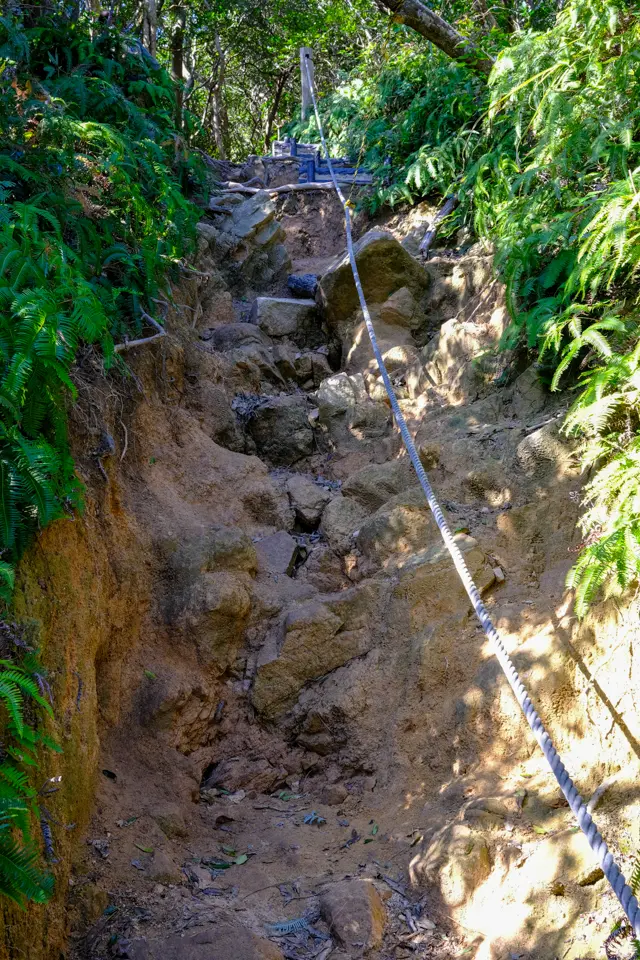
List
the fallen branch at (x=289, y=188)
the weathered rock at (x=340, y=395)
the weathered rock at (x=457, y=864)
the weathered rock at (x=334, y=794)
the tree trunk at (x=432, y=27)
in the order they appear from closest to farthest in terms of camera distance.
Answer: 1. the weathered rock at (x=457, y=864)
2. the weathered rock at (x=334, y=794)
3. the tree trunk at (x=432, y=27)
4. the weathered rock at (x=340, y=395)
5. the fallen branch at (x=289, y=188)

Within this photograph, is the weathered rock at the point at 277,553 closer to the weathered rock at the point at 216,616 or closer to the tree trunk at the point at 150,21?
the weathered rock at the point at 216,616

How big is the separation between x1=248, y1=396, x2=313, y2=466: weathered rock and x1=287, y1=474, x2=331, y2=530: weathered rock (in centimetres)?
50

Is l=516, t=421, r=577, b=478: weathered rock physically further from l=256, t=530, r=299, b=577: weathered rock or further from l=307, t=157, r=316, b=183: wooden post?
l=307, t=157, r=316, b=183: wooden post

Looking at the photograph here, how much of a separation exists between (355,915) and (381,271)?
5.85 metres

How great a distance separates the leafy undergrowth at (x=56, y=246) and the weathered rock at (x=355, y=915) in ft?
4.40

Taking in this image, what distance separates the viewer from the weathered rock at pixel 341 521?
5.53 meters

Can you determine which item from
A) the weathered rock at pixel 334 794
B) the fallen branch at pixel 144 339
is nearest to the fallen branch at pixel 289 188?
the fallen branch at pixel 144 339

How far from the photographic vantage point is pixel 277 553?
17.8 feet

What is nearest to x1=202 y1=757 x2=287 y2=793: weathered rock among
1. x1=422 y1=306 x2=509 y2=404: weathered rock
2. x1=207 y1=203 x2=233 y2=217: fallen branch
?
x1=422 y1=306 x2=509 y2=404: weathered rock

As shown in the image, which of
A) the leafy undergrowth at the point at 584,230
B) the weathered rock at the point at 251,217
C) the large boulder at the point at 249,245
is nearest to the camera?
the leafy undergrowth at the point at 584,230

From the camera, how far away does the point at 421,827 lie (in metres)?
3.78

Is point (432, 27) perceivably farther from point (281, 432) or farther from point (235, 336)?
point (281, 432)

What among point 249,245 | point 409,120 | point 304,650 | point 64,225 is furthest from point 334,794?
point 409,120

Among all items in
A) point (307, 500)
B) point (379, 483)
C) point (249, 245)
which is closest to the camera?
point (379, 483)
